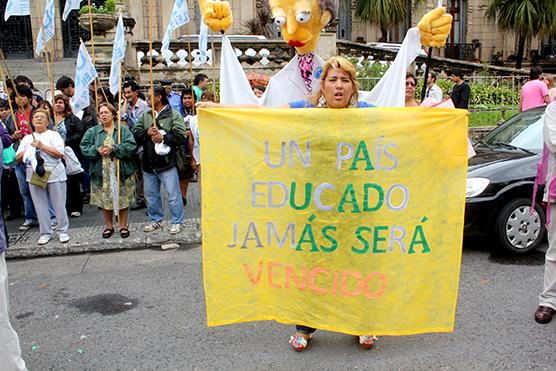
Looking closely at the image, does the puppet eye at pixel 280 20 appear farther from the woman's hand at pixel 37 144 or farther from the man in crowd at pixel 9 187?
the man in crowd at pixel 9 187

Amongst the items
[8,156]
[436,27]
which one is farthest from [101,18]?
[436,27]

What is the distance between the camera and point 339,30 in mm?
26766

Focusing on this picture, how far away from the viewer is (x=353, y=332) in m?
3.83

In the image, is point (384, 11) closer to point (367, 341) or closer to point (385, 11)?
point (385, 11)

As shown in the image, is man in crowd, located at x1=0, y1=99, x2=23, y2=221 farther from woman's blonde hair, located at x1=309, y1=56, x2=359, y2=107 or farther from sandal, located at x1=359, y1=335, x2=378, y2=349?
sandal, located at x1=359, y1=335, x2=378, y2=349

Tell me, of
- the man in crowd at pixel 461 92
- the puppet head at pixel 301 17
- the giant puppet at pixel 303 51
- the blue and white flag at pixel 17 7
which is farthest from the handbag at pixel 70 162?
the man in crowd at pixel 461 92

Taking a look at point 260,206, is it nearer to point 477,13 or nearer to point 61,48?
point 61,48

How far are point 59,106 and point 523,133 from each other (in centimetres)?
657

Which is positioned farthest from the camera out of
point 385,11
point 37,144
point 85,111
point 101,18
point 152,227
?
point 385,11

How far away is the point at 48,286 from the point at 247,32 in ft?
59.0

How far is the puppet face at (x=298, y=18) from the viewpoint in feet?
14.1

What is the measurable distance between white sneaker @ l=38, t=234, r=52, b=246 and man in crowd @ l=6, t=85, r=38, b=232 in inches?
39.3

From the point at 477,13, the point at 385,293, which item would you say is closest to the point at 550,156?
the point at 385,293

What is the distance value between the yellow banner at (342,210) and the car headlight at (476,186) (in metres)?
2.62
